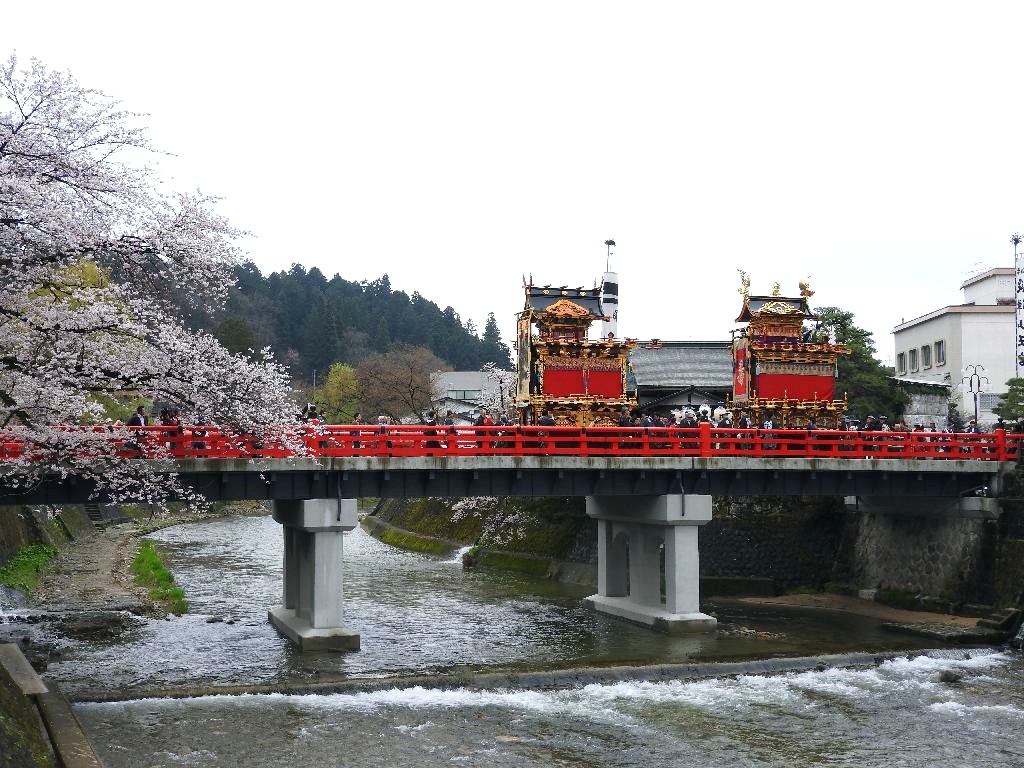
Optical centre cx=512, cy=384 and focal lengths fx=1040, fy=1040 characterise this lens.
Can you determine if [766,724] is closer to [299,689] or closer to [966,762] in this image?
[966,762]

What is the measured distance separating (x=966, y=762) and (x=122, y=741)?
54.4 feet

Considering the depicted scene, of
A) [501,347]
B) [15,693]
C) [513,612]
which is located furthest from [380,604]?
[501,347]

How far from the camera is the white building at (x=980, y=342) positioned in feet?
202

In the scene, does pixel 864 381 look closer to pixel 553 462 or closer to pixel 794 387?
pixel 794 387

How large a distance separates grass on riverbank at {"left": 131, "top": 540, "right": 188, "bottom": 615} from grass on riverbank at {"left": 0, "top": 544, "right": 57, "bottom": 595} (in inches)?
153

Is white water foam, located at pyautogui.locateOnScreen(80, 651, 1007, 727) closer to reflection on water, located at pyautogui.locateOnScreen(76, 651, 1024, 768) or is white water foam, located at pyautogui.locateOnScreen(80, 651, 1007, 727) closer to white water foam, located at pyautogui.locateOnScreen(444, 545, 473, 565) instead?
A: reflection on water, located at pyautogui.locateOnScreen(76, 651, 1024, 768)

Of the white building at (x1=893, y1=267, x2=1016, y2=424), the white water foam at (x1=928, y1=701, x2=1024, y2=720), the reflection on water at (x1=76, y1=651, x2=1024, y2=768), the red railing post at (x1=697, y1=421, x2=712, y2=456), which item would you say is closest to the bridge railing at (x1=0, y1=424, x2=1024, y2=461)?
the red railing post at (x1=697, y1=421, x2=712, y2=456)

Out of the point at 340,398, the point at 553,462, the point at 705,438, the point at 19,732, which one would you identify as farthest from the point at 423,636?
the point at 340,398

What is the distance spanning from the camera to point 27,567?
142 ft

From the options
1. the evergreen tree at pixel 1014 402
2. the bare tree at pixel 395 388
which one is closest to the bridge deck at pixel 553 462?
the evergreen tree at pixel 1014 402

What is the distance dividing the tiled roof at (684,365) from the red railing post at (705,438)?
2482cm

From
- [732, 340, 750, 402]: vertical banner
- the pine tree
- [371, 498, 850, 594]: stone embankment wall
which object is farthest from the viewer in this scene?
the pine tree

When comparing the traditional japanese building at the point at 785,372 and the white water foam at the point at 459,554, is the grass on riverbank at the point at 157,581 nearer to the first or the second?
the white water foam at the point at 459,554

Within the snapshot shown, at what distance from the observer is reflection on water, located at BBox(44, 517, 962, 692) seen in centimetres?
2736
